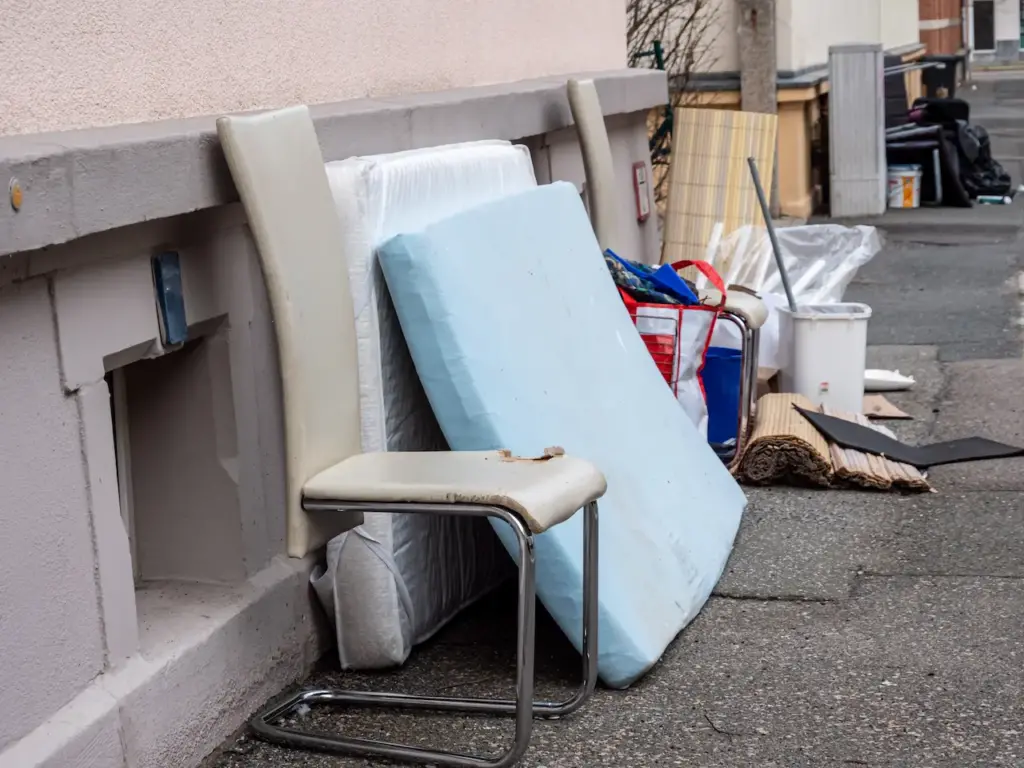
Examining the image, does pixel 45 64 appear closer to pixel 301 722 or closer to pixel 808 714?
pixel 301 722

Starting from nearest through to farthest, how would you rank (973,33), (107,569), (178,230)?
(107,569)
(178,230)
(973,33)

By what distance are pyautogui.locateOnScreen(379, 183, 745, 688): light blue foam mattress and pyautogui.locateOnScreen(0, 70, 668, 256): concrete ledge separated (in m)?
0.37

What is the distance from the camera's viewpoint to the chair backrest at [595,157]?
508 cm

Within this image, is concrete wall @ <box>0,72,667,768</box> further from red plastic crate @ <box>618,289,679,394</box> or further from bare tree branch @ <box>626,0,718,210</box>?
bare tree branch @ <box>626,0,718,210</box>

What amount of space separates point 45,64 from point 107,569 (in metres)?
0.93

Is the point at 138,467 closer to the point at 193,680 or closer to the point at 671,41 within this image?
the point at 193,680

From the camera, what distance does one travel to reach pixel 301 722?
3.17 metres

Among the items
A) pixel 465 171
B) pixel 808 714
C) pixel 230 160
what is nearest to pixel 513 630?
pixel 808 714

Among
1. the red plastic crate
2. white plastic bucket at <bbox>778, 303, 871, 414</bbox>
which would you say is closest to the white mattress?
the red plastic crate

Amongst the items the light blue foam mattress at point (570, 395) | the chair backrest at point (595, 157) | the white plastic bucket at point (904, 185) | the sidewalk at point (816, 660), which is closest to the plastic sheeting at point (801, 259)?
the chair backrest at point (595, 157)

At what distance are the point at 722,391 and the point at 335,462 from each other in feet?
7.70

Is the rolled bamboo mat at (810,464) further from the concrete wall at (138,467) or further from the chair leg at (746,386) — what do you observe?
the concrete wall at (138,467)

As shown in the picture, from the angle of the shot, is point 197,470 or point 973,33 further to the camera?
point 973,33

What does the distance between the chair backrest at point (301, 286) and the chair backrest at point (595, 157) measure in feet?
6.94
